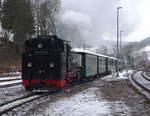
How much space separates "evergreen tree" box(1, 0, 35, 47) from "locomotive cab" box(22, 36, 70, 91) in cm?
3420

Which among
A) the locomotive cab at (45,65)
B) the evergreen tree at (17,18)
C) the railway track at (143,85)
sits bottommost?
the railway track at (143,85)

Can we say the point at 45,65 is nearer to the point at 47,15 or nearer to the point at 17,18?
the point at 47,15

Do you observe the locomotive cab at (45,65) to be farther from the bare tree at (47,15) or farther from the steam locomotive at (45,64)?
the bare tree at (47,15)

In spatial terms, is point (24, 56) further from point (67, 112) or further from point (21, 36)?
point (21, 36)

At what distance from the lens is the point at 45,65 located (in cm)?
1756

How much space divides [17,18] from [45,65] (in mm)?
35669

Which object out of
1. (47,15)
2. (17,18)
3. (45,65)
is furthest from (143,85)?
(17,18)

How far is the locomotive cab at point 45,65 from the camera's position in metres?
17.2

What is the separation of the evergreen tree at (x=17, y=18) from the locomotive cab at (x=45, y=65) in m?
34.2

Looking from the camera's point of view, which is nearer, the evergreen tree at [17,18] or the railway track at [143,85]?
the railway track at [143,85]

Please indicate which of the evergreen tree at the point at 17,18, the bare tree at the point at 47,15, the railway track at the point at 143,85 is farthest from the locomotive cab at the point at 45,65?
the evergreen tree at the point at 17,18

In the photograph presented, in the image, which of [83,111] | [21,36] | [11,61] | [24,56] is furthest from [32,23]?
[83,111]

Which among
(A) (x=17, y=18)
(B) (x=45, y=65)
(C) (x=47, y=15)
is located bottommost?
(B) (x=45, y=65)

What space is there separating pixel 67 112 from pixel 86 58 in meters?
17.6
